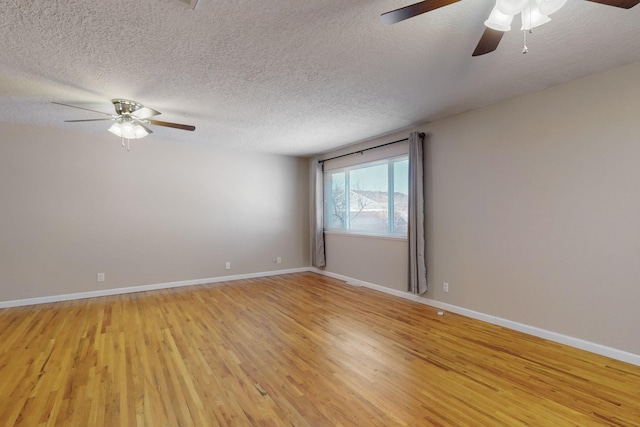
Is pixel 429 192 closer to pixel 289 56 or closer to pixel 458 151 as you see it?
pixel 458 151

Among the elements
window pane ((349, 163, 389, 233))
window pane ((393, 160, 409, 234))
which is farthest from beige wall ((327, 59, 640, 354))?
window pane ((349, 163, 389, 233))

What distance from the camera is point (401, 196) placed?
454 cm

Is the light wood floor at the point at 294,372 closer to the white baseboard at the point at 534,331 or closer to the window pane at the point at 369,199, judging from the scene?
the white baseboard at the point at 534,331

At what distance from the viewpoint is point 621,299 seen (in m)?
2.52

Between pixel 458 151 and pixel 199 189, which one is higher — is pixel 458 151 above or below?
above

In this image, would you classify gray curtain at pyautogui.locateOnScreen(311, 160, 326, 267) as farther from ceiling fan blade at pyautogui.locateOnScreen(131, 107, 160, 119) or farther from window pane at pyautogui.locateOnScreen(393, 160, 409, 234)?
ceiling fan blade at pyautogui.locateOnScreen(131, 107, 160, 119)

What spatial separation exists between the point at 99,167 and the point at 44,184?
27.4 inches

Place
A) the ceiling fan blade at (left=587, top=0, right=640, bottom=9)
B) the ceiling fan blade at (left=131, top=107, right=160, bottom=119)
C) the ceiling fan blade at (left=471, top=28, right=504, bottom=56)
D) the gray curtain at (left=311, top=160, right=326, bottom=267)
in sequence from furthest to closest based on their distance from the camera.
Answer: the gray curtain at (left=311, top=160, right=326, bottom=267) < the ceiling fan blade at (left=131, top=107, right=160, bottom=119) < the ceiling fan blade at (left=471, top=28, right=504, bottom=56) < the ceiling fan blade at (left=587, top=0, right=640, bottom=9)

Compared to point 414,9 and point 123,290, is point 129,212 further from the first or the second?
point 414,9

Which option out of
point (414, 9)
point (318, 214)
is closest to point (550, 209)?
point (414, 9)

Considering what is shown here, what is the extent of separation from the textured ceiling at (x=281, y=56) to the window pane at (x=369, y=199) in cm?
144

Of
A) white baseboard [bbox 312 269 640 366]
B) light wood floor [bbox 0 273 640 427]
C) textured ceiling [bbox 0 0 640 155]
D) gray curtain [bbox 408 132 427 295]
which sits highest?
textured ceiling [bbox 0 0 640 155]

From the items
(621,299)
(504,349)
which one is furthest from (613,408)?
(621,299)

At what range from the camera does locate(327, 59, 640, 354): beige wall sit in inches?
99.1
